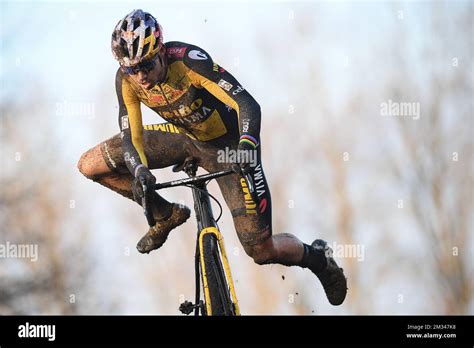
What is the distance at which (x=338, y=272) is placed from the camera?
10.8m

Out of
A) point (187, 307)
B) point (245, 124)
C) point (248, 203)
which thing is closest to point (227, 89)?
point (245, 124)

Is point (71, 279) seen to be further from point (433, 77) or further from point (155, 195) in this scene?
point (155, 195)

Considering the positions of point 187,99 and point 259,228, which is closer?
point 187,99

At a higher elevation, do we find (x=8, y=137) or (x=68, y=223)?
(x=8, y=137)

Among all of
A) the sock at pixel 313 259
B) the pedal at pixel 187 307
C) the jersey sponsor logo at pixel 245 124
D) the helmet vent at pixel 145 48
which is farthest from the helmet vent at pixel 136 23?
the sock at pixel 313 259

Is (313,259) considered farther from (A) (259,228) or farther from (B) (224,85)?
(B) (224,85)

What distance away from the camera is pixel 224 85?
9.26 meters

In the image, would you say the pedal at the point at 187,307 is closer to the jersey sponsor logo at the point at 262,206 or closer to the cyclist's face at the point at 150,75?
the jersey sponsor logo at the point at 262,206

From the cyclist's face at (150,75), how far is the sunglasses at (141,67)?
17 mm

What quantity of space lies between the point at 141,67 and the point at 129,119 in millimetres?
678

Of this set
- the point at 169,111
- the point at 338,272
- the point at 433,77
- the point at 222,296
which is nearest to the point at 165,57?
the point at 169,111

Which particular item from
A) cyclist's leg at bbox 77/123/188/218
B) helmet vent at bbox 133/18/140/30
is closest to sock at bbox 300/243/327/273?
cyclist's leg at bbox 77/123/188/218

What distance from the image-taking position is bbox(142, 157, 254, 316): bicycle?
28.7 ft
